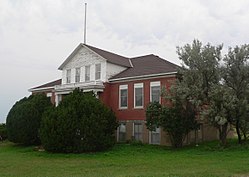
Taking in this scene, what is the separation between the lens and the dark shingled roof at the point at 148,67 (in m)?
28.1

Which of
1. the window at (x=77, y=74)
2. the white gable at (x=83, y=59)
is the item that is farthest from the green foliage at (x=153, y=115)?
the window at (x=77, y=74)

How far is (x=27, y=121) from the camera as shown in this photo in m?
28.0

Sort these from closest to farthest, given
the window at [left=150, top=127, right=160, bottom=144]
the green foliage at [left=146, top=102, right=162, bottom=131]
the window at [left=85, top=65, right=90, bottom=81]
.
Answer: the green foliage at [left=146, top=102, right=162, bottom=131]
the window at [left=150, top=127, right=160, bottom=144]
the window at [left=85, top=65, right=90, bottom=81]

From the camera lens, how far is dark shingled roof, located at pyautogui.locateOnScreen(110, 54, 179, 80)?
2810cm

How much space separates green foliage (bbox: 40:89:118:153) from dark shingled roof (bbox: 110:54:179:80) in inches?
261

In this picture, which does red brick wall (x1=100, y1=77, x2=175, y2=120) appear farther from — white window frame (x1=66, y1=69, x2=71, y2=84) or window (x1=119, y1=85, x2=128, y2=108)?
white window frame (x1=66, y1=69, x2=71, y2=84)

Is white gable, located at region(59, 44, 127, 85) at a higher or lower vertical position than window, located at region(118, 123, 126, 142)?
higher

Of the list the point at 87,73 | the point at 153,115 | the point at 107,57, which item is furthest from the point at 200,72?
the point at 87,73

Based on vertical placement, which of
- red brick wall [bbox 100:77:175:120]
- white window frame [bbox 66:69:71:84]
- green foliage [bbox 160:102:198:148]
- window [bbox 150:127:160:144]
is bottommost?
window [bbox 150:127:160:144]

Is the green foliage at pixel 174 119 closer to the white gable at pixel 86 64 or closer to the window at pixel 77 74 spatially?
the white gable at pixel 86 64

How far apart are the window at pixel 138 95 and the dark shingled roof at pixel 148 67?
100 centimetres

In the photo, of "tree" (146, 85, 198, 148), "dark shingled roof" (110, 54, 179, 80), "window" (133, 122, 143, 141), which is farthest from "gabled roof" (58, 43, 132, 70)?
"tree" (146, 85, 198, 148)

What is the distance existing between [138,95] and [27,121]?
9.29m

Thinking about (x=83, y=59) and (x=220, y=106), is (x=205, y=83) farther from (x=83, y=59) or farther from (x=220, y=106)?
(x=83, y=59)
